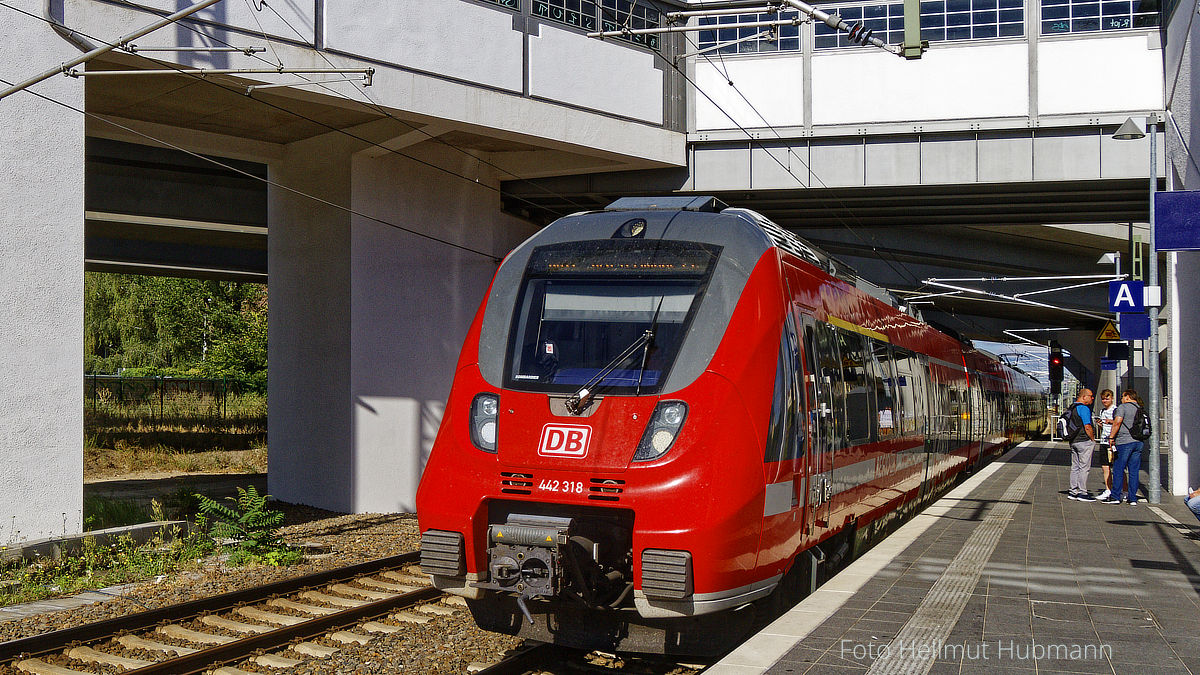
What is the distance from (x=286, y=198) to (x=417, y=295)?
9.84 ft

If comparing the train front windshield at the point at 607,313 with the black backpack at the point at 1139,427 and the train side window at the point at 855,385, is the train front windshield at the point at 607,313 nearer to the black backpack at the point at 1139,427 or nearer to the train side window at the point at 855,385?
the train side window at the point at 855,385

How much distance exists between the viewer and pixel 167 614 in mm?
9227

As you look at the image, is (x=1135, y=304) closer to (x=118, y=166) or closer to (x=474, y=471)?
(x=474, y=471)

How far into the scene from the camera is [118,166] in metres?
20.6

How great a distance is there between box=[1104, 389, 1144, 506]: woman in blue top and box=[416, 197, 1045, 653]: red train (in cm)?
874

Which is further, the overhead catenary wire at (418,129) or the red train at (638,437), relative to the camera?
the overhead catenary wire at (418,129)

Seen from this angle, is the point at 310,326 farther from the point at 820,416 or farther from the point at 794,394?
the point at 794,394

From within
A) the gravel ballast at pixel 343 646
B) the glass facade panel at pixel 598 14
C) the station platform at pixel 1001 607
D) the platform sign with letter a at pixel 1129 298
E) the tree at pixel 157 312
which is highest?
the glass facade panel at pixel 598 14

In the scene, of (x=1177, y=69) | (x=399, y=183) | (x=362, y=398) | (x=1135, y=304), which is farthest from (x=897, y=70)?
(x=362, y=398)

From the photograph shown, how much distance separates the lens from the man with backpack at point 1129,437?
15.5 meters

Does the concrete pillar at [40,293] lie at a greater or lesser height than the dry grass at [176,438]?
greater

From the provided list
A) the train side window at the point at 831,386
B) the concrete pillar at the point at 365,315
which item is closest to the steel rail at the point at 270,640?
the train side window at the point at 831,386

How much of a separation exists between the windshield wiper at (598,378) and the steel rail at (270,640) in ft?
10.7

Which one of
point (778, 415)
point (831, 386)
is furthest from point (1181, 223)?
point (778, 415)
